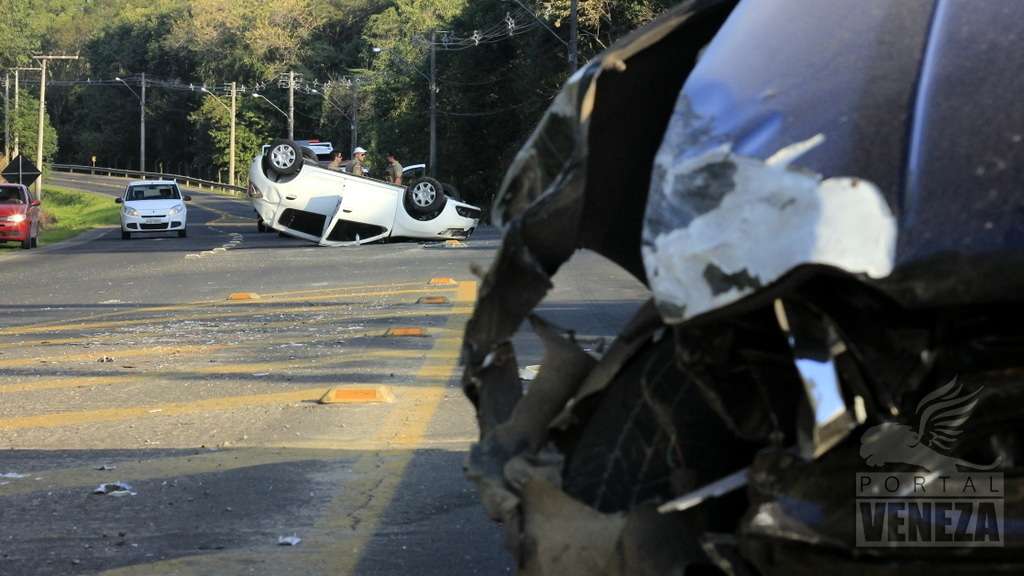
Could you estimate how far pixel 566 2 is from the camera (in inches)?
1829

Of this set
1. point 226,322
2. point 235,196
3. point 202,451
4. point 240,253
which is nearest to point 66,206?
point 235,196

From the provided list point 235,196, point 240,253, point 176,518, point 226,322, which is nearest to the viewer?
point 176,518

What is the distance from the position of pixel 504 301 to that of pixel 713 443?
0.60 meters

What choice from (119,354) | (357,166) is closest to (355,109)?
(357,166)

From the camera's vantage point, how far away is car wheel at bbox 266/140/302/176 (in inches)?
1050

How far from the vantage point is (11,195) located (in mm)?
33594

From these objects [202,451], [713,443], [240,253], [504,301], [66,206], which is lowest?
[66,206]

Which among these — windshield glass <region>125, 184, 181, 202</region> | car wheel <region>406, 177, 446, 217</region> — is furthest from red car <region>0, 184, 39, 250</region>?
car wheel <region>406, 177, 446, 217</region>

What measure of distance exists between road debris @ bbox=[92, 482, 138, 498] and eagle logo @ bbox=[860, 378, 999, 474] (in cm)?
415

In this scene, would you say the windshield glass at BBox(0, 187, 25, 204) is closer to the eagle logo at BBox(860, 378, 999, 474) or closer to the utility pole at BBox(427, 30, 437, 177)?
the utility pole at BBox(427, 30, 437, 177)

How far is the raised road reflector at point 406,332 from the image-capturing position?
11988mm

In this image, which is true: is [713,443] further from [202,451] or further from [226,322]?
[226,322]

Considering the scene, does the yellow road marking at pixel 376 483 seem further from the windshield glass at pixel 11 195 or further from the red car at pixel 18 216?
the windshield glass at pixel 11 195

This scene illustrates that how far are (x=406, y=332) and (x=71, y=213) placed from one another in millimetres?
60875
